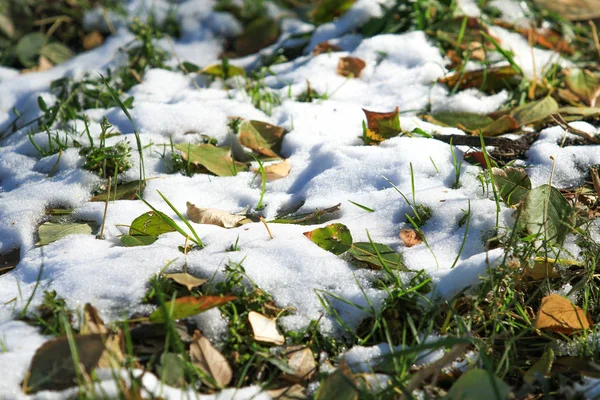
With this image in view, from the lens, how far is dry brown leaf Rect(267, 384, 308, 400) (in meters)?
1.13

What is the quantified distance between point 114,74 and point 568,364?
2.18 m

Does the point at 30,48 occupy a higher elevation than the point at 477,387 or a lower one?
higher

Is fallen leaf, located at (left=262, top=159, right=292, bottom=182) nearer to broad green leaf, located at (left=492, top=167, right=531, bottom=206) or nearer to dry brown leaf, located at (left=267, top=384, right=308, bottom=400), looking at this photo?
broad green leaf, located at (left=492, top=167, right=531, bottom=206)

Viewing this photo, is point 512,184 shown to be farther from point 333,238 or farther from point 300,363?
point 300,363

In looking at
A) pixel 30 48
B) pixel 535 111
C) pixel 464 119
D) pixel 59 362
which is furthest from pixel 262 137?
pixel 30 48

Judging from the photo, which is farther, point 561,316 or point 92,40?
point 92,40

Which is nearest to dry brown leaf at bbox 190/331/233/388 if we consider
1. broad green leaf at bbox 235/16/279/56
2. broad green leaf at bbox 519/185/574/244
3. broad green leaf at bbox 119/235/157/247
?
broad green leaf at bbox 119/235/157/247

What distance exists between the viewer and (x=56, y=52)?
293 cm

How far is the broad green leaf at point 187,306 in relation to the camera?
3.90 feet

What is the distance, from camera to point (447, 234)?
151cm

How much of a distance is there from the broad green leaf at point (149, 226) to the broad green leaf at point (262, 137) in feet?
1.90

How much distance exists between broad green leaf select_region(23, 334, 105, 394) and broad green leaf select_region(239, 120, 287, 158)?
1.04 m

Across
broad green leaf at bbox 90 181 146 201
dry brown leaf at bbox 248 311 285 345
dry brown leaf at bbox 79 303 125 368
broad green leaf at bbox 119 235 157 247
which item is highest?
dry brown leaf at bbox 79 303 125 368

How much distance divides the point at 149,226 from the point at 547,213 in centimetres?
107
